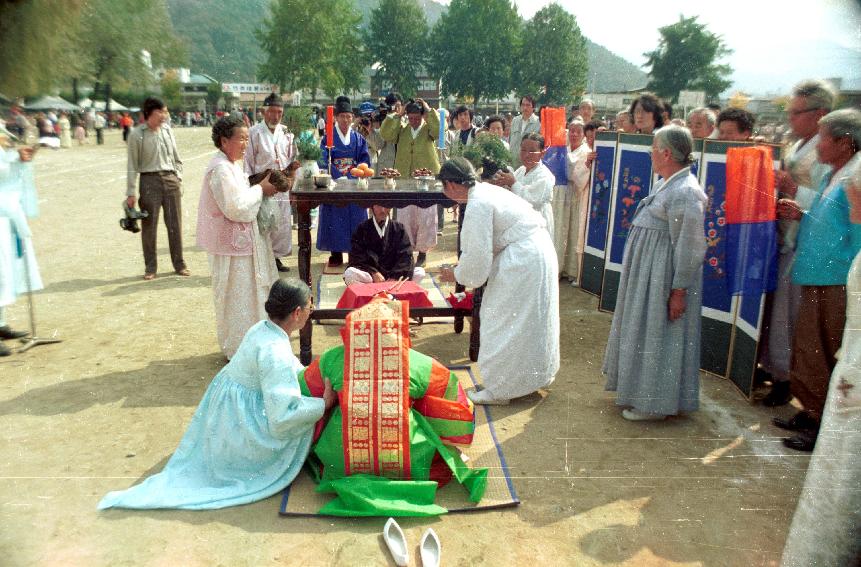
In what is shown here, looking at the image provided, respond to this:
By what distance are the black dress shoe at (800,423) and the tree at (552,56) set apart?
2019 millimetres

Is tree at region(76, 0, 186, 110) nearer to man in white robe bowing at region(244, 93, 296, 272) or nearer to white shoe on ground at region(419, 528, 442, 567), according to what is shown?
white shoe on ground at region(419, 528, 442, 567)

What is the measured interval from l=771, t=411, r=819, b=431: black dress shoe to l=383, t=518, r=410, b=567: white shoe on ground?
7.10 ft

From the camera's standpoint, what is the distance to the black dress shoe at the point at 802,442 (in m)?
3.09

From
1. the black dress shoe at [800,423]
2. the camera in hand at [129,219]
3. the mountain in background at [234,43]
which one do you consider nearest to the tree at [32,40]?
the mountain in background at [234,43]

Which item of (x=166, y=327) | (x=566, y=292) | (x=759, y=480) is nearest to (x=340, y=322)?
(x=166, y=327)

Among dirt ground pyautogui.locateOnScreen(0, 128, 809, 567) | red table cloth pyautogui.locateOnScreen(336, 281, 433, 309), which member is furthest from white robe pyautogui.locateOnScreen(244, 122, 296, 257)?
red table cloth pyautogui.locateOnScreen(336, 281, 433, 309)

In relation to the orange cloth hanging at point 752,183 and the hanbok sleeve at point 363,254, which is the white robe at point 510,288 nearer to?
the orange cloth hanging at point 752,183

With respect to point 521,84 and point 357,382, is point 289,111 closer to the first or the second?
point 521,84

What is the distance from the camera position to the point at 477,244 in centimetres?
348

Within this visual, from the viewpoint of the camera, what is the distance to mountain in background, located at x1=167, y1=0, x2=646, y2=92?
6.13 feet

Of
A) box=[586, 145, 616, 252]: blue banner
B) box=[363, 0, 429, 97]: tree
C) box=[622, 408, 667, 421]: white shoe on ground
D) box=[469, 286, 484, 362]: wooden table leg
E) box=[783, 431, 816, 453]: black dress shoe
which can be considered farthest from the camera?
box=[586, 145, 616, 252]: blue banner

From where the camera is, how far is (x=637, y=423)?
341 centimetres

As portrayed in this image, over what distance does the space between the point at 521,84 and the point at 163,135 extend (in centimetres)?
374

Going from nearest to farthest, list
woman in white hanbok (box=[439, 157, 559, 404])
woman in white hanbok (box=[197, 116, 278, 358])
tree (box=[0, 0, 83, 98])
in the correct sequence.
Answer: tree (box=[0, 0, 83, 98]) < woman in white hanbok (box=[439, 157, 559, 404]) < woman in white hanbok (box=[197, 116, 278, 358])
